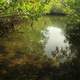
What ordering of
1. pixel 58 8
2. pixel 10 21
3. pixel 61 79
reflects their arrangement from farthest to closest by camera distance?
pixel 58 8 → pixel 10 21 → pixel 61 79

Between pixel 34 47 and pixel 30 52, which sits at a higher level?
pixel 30 52

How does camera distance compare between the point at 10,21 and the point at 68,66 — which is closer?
the point at 68,66

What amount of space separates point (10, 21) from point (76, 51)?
299 inches

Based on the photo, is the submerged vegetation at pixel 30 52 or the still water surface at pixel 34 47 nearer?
the submerged vegetation at pixel 30 52

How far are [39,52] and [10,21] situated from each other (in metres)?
5.58

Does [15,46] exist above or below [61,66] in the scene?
below

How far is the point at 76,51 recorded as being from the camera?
74.4 feet

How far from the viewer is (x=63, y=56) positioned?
20422 mm

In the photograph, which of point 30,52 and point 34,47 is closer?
point 30,52

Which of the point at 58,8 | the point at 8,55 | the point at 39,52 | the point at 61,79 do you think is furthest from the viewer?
the point at 58,8

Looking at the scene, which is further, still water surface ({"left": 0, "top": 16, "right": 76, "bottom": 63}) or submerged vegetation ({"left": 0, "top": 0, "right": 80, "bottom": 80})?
still water surface ({"left": 0, "top": 16, "right": 76, "bottom": 63})

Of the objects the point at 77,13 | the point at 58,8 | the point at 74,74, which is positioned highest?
the point at 74,74

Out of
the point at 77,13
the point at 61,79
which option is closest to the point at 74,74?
the point at 61,79

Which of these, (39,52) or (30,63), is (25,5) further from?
(30,63)
